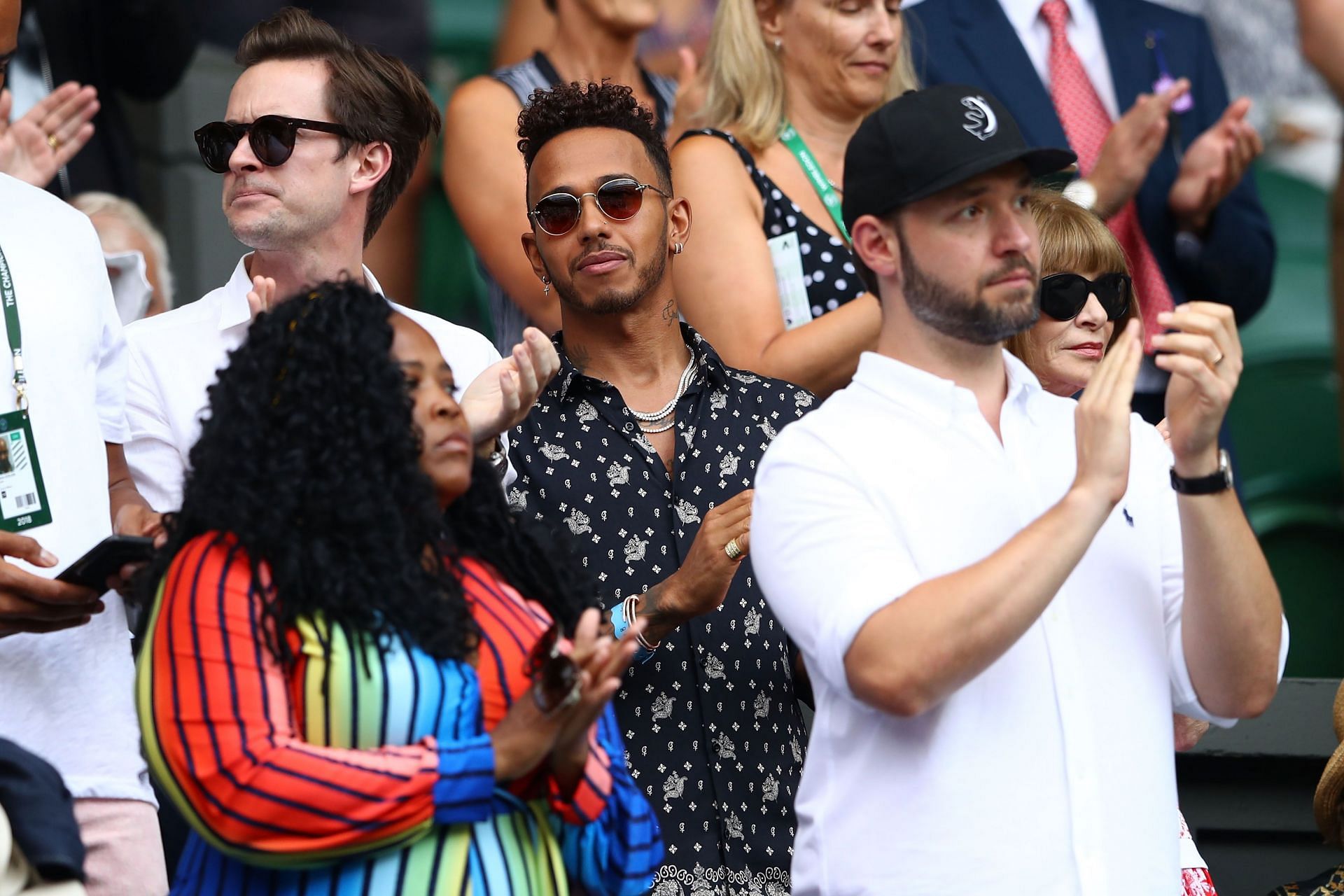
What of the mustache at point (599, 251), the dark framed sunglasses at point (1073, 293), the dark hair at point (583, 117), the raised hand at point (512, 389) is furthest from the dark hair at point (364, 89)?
the dark framed sunglasses at point (1073, 293)

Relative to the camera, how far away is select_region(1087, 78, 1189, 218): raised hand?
4309 millimetres

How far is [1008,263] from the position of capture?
2688 millimetres

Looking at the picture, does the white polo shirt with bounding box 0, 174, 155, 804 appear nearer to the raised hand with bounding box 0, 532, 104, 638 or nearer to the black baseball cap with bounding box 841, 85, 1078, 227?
the raised hand with bounding box 0, 532, 104, 638

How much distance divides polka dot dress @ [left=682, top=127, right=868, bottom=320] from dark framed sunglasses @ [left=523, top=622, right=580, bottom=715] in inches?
75.6

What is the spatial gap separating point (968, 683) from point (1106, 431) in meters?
0.41

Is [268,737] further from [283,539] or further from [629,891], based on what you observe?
[629,891]

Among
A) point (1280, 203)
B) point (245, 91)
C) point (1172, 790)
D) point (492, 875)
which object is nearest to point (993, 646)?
point (1172, 790)

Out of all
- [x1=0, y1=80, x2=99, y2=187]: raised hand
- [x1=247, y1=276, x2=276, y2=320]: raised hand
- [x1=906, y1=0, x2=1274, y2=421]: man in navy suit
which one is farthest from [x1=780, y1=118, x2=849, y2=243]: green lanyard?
[x1=0, y1=80, x2=99, y2=187]: raised hand

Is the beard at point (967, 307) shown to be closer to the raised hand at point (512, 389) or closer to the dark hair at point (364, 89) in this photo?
the raised hand at point (512, 389)

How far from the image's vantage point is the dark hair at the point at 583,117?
3.73m

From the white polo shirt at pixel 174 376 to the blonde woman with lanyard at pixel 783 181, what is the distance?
0.69 metres

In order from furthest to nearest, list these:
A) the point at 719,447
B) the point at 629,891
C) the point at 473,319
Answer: the point at 473,319 < the point at 719,447 < the point at 629,891

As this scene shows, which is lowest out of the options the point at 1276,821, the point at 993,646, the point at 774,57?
the point at 1276,821

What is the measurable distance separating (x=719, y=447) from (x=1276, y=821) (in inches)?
71.0
